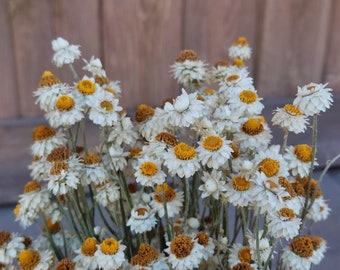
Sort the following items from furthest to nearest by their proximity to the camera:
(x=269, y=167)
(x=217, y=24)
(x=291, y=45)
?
(x=291, y=45), (x=217, y=24), (x=269, y=167)

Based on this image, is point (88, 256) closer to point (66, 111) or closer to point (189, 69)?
point (66, 111)

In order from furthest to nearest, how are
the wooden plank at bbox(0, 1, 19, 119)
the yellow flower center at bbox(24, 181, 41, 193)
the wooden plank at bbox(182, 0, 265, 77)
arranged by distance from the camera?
the wooden plank at bbox(182, 0, 265, 77) < the wooden plank at bbox(0, 1, 19, 119) < the yellow flower center at bbox(24, 181, 41, 193)

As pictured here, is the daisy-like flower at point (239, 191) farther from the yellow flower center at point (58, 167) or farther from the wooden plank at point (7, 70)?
the wooden plank at point (7, 70)

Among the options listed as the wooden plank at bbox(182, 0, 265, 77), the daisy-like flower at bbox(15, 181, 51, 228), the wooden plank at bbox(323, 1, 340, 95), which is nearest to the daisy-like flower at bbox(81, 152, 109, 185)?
the daisy-like flower at bbox(15, 181, 51, 228)

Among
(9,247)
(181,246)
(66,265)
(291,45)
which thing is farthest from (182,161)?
(291,45)

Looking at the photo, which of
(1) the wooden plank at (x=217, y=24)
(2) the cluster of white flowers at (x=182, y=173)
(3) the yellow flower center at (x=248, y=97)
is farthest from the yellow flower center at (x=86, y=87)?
(1) the wooden plank at (x=217, y=24)

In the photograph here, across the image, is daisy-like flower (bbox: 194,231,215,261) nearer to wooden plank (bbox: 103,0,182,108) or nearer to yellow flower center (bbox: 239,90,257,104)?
yellow flower center (bbox: 239,90,257,104)

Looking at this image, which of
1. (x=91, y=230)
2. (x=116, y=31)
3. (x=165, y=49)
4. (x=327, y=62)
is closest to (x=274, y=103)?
(x=327, y=62)
